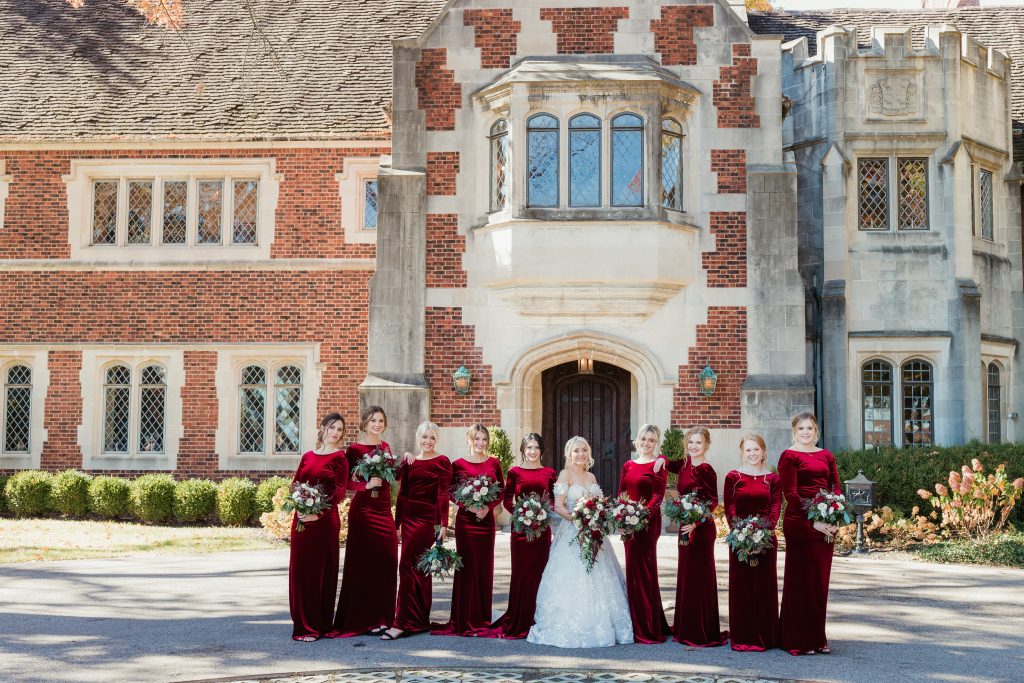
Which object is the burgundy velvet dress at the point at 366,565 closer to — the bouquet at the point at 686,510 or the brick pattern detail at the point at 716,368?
the bouquet at the point at 686,510

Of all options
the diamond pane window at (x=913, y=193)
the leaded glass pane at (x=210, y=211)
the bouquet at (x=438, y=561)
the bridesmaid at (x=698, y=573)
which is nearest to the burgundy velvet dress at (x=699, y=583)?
the bridesmaid at (x=698, y=573)

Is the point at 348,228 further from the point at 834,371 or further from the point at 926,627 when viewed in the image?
the point at 926,627

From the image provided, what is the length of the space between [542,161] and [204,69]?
26.5ft

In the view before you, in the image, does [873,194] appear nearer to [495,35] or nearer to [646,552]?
[495,35]

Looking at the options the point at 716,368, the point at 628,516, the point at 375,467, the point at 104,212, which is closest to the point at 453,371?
the point at 716,368

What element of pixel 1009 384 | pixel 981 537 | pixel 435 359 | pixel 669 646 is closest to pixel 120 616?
pixel 669 646

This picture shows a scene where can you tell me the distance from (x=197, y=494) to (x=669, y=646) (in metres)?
10.3

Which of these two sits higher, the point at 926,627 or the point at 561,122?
the point at 561,122

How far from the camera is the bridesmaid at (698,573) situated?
761 cm

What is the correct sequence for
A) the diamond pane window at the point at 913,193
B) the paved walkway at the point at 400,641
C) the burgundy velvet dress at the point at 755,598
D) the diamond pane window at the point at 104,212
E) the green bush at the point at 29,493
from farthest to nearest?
the diamond pane window at the point at 104,212 < the green bush at the point at 29,493 < the diamond pane window at the point at 913,193 < the burgundy velvet dress at the point at 755,598 < the paved walkway at the point at 400,641

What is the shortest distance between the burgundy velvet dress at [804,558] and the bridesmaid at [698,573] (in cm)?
53

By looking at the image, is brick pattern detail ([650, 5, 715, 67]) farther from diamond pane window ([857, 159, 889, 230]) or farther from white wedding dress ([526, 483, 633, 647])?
white wedding dress ([526, 483, 633, 647])

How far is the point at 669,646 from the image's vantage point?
760cm

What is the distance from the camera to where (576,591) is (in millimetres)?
7750
